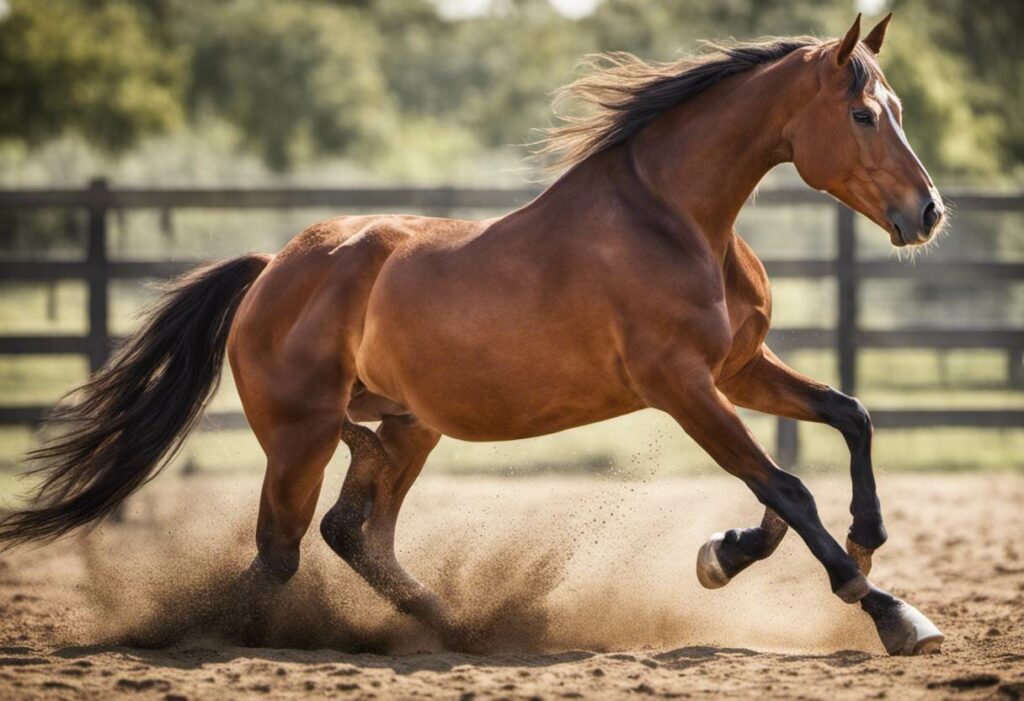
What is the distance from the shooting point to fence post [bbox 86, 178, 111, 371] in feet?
25.8

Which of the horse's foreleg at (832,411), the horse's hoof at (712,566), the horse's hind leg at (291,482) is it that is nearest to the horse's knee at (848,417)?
the horse's foreleg at (832,411)

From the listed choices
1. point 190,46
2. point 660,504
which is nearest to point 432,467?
point 660,504

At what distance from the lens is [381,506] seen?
496 centimetres

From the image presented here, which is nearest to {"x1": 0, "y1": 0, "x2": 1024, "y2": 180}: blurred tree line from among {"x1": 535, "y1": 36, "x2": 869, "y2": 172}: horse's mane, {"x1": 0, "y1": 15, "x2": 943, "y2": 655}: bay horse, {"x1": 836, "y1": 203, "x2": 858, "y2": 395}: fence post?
{"x1": 836, "y1": 203, "x2": 858, "y2": 395}: fence post

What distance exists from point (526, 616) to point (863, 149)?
1917 millimetres

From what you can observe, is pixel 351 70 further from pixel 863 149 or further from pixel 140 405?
pixel 863 149

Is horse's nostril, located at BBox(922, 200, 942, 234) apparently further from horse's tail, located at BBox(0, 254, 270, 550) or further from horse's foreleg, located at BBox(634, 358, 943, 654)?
horse's tail, located at BBox(0, 254, 270, 550)

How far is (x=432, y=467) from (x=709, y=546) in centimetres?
457

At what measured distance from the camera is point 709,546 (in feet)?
14.3

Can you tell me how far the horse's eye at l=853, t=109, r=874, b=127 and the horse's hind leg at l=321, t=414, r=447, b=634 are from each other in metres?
1.96

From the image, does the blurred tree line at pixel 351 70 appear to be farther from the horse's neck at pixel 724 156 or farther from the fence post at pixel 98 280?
the horse's neck at pixel 724 156

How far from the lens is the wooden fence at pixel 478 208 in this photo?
7918 millimetres

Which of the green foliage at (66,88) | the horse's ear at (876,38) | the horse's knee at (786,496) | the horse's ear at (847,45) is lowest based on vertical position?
the horse's knee at (786,496)

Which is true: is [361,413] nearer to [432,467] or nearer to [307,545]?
[307,545]
